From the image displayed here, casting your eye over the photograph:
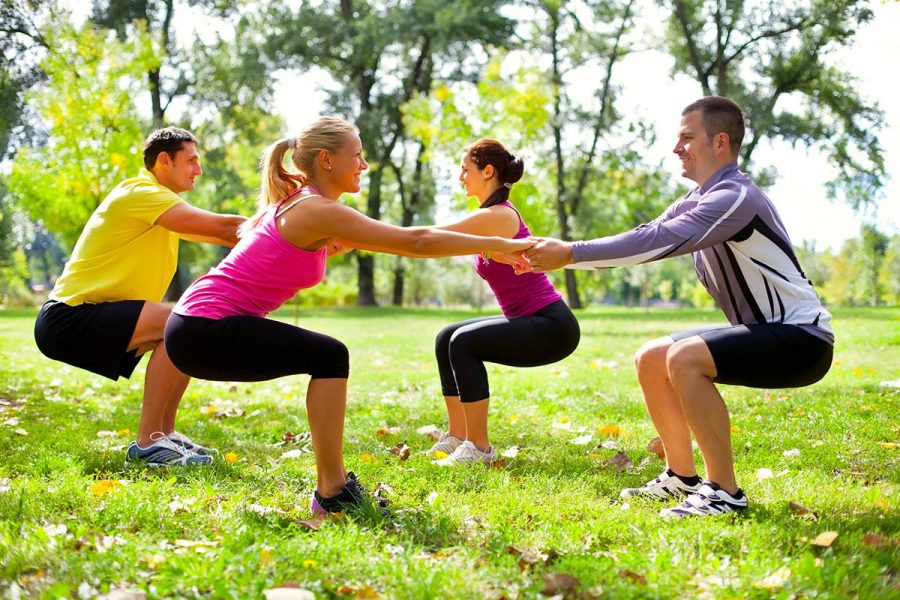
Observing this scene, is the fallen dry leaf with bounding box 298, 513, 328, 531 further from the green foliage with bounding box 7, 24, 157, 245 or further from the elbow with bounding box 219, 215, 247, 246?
the green foliage with bounding box 7, 24, 157, 245

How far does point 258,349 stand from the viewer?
12.7 ft

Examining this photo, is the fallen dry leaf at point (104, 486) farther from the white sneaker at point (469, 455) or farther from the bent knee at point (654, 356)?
the bent knee at point (654, 356)

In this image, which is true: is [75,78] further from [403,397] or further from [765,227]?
[765,227]

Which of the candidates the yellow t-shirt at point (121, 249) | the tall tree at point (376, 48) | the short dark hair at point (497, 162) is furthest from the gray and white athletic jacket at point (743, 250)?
the tall tree at point (376, 48)

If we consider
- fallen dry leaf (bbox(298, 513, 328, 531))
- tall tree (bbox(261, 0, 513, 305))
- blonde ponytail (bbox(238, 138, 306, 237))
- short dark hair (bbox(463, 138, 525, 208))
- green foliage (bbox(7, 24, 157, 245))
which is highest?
tall tree (bbox(261, 0, 513, 305))

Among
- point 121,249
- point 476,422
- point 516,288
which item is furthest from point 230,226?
point 476,422

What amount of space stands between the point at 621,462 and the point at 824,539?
1.75 meters

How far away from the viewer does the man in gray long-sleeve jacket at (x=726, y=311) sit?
389 cm

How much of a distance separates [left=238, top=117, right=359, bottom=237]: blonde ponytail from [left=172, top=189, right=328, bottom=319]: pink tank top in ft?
0.54

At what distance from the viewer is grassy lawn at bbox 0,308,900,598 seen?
2.95m

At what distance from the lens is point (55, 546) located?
3.21 metres

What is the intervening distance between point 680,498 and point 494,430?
7.61 ft

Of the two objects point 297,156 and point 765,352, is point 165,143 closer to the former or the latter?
point 297,156

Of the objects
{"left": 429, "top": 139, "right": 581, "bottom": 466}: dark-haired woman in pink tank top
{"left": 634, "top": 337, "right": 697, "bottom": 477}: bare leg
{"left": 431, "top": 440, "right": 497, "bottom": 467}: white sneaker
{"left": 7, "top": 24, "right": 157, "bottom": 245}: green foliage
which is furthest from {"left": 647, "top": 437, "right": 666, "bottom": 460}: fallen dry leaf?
{"left": 7, "top": 24, "right": 157, "bottom": 245}: green foliage
